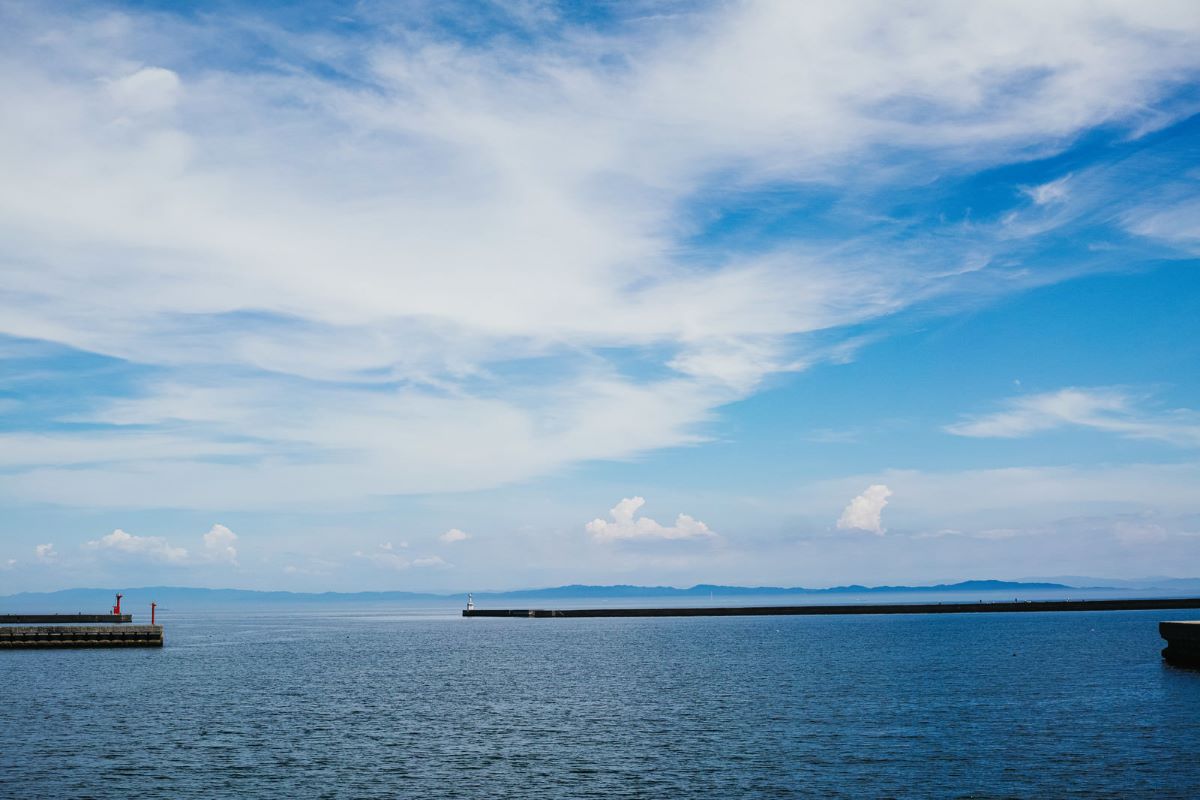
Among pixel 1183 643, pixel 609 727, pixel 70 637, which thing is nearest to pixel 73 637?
pixel 70 637

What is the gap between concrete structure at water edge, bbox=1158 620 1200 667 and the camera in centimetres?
9844

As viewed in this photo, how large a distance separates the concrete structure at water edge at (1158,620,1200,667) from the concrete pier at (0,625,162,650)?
128382 mm

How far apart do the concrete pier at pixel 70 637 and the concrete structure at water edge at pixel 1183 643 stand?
128 metres

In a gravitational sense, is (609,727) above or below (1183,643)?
below

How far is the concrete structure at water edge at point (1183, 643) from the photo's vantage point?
323 ft

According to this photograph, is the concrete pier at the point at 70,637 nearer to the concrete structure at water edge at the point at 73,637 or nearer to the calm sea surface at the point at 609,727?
the concrete structure at water edge at the point at 73,637

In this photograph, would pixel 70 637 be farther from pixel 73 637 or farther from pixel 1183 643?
pixel 1183 643

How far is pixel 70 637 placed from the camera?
139 meters

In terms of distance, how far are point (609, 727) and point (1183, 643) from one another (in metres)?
67.6

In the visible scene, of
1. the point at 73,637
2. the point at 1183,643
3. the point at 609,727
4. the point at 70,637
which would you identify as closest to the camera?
the point at 609,727

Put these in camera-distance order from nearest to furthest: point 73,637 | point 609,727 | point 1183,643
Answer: point 609,727
point 1183,643
point 73,637

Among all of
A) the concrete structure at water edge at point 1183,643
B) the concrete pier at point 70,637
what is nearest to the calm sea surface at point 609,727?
the concrete structure at water edge at point 1183,643

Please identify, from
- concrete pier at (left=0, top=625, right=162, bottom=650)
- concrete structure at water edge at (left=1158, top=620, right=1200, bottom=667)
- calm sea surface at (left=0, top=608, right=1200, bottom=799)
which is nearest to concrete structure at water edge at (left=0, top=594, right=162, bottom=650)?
concrete pier at (left=0, top=625, right=162, bottom=650)

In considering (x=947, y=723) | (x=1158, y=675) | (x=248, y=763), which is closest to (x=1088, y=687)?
(x=1158, y=675)
